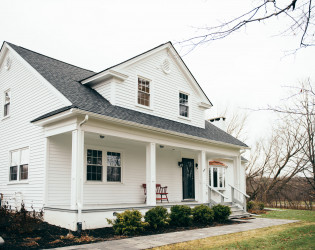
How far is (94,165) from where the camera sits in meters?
13.5

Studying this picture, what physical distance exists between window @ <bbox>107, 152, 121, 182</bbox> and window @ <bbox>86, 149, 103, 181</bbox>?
16.3 inches

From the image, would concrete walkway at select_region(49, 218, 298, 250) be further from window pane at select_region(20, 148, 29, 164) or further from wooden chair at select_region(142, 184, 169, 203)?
window pane at select_region(20, 148, 29, 164)

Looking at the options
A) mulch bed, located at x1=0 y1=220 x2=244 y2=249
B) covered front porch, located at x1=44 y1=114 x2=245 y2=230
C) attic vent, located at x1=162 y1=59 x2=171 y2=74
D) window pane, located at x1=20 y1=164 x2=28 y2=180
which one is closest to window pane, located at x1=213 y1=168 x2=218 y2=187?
covered front porch, located at x1=44 y1=114 x2=245 y2=230

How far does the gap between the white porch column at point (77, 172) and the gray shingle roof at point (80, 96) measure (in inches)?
37.5

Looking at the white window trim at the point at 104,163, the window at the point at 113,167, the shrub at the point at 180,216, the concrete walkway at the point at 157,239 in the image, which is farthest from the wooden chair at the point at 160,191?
the concrete walkway at the point at 157,239

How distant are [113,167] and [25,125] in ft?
13.1

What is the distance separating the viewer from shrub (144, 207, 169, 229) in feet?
36.7

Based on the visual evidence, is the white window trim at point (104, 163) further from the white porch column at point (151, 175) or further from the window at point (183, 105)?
the window at point (183, 105)

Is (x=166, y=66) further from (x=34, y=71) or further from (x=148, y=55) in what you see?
(x=34, y=71)

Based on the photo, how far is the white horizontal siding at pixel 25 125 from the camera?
1246 centimetres

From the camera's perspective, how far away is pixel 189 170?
59.8ft

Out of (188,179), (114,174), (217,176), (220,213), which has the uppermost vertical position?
(114,174)

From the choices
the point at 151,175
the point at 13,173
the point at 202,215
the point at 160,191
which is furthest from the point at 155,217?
the point at 13,173

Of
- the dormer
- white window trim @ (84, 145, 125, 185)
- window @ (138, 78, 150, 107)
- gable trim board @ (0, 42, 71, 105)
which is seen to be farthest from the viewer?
window @ (138, 78, 150, 107)
